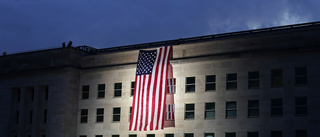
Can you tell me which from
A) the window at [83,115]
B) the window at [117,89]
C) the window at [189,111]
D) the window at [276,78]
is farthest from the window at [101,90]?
the window at [276,78]

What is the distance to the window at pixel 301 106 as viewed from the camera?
44.7 m

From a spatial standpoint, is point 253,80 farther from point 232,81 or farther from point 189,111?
point 189,111

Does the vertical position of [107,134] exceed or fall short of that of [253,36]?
it falls short

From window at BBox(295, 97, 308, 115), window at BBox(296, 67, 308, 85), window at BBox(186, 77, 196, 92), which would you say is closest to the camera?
window at BBox(295, 97, 308, 115)

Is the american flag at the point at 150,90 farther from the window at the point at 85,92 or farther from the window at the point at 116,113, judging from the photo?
the window at the point at 85,92

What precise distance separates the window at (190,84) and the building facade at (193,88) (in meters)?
0.10

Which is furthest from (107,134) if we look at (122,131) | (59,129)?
(59,129)

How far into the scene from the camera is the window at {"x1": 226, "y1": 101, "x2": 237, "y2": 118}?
4803 centimetres

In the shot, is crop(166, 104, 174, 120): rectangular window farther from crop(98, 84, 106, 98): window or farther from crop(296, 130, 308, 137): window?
crop(296, 130, 308, 137): window

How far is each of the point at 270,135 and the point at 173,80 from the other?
37.2ft

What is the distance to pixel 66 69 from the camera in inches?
2234

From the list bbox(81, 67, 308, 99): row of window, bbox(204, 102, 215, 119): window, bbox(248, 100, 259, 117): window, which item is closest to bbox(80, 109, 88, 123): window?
bbox(81, 67, 308, 99): row of window

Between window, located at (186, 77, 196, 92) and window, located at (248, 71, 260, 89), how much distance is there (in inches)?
231

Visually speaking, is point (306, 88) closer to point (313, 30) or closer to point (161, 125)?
point (313, 30)
